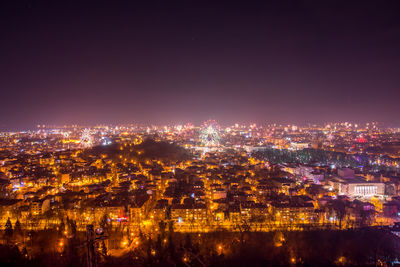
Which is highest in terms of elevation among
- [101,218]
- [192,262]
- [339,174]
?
[339,174]

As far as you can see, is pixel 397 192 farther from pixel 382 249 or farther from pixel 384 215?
pixel 382 249

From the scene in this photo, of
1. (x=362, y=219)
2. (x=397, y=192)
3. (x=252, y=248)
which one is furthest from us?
(x=397, y=192)

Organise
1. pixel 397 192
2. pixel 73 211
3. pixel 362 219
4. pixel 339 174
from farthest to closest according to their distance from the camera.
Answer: pixel 339 174
pixel 397 192
pixel 73 211
pixel 362 219

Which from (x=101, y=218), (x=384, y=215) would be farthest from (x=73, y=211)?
(x=384, y=215)

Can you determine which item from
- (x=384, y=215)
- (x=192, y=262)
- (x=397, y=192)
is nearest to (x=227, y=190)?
(x=192, y=262)

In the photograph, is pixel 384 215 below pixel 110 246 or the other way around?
the other way around

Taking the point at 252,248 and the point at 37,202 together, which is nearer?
the point at 252,248

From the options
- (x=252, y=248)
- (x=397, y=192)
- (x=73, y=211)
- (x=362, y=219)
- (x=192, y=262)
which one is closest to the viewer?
(x=192, y=262)

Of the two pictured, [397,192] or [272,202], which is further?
[397,192]

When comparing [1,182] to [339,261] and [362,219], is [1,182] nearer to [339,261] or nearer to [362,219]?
[339,261]
